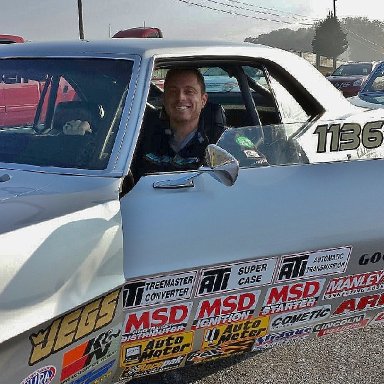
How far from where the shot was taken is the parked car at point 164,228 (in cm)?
153

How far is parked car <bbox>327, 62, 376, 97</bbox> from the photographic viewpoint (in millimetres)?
15625

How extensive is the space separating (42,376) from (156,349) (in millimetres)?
464

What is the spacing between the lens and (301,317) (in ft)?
7.07

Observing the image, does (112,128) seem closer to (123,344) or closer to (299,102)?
(123,344)

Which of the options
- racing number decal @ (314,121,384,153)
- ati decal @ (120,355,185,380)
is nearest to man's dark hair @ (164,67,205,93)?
racing number decal @ (314,121,384,153)

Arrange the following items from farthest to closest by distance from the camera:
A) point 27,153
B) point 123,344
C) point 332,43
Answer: point 332,43, point 27,153, point 123,344

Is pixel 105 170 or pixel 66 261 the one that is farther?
pixel 105 170

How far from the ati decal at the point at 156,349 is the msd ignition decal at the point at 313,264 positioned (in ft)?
1.27

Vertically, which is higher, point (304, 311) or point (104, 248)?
point (104, 248)

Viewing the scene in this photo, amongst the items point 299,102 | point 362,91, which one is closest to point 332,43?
point 362,91

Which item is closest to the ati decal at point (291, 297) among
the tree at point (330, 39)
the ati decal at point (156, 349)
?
the ati decal at point (156, 349)

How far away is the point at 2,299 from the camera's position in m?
1.36

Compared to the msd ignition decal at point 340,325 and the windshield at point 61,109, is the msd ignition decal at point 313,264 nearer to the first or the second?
the msd ignition decal at point 340,325

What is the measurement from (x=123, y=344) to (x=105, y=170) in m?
0.55
